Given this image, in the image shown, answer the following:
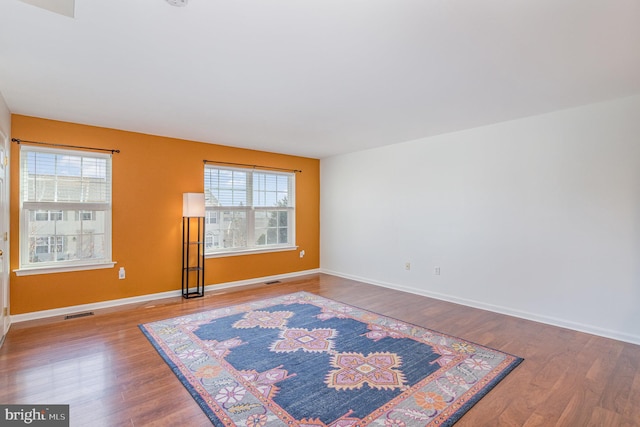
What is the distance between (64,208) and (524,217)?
564cm

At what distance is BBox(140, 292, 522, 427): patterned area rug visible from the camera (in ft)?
6.49

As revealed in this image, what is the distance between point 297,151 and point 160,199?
243 cm

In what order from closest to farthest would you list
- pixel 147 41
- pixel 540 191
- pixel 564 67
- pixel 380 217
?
pixel 147 41 < pixel 564 67 < pixel 540 191 < pixel 380 217

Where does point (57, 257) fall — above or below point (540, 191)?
below

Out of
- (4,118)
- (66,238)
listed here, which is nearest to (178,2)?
(4,118)

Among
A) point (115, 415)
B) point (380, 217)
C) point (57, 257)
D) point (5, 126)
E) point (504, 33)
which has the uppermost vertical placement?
point (504, 33)

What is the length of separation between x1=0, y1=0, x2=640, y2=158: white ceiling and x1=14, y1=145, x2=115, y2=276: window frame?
54cm

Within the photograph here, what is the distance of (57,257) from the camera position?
3.88m

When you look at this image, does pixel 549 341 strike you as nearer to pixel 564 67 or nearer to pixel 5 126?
pixel 564 67

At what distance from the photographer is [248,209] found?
18.2 ft

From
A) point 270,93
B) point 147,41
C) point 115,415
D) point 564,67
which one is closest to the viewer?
point 115,415

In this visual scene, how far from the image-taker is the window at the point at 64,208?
145 inches

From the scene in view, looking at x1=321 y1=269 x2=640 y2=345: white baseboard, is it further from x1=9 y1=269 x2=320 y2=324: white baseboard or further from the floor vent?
the floor vent

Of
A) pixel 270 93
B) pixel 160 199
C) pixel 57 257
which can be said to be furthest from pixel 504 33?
pixel 57 257
